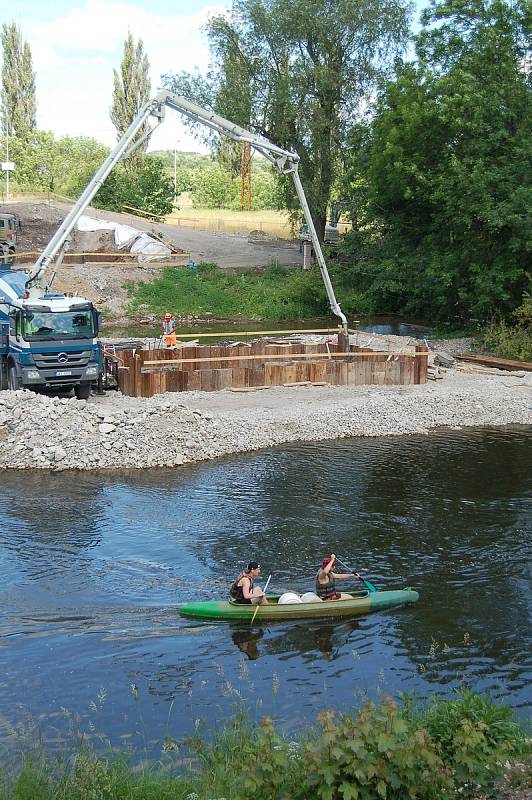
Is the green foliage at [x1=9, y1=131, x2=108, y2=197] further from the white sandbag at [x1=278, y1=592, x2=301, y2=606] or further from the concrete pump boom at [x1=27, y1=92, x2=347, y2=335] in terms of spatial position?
the white sandbag at [x1=278, y1=592, x2=301, y2=606]

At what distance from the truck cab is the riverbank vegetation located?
17.2 metres

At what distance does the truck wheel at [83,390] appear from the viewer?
27094mm

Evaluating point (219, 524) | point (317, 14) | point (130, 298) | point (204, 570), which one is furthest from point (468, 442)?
point (317, 14)

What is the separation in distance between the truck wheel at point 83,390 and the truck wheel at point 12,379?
176 centimetres

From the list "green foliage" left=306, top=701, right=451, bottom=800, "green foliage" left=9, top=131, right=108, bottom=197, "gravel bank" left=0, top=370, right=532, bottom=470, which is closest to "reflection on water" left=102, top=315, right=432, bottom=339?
"gravel bank" left=0, top=370, right=532, bottom=470

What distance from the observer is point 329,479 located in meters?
22.6

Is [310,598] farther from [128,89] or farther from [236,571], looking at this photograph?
[128,89]

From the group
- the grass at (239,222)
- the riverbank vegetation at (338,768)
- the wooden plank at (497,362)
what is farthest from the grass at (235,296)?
the riverbank vegetation at (338,768)

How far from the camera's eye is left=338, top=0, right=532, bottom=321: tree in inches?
1465

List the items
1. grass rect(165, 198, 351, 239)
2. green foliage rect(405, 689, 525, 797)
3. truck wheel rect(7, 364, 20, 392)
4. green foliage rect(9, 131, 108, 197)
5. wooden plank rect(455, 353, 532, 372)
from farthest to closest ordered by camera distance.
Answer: green foliage rect(9, 131, 108, 197)
grass rect(165, 198, 351, 239)
wooden plank rect(455, 353, 532, 372)
truck wheel rect(7, 364, 20, 392)
green foliage rect(405, 689, 525, 797)

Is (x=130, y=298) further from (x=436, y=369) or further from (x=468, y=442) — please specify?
(x=468, y=442)

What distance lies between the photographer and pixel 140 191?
7000cm

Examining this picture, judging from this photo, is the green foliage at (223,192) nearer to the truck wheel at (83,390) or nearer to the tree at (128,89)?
the tree at (128,89)

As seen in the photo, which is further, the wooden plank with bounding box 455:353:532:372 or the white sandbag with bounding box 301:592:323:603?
the wooden plank with bounding box 455:353:532:372
